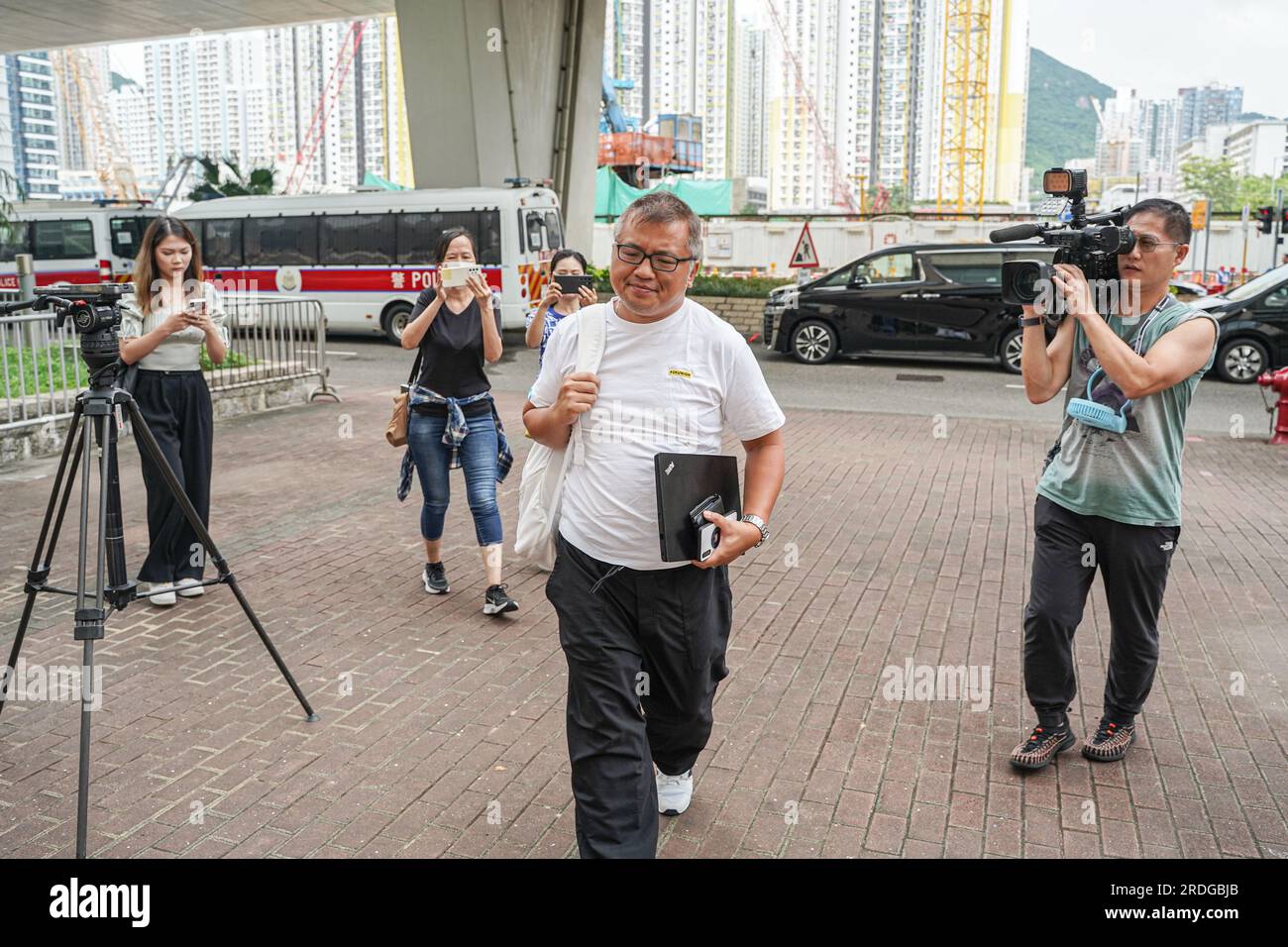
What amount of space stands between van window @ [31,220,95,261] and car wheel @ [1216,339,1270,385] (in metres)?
23.0

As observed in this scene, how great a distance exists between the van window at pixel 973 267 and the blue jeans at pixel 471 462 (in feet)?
41.4

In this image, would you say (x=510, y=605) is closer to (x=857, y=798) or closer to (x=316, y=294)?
(x=857, y=798)

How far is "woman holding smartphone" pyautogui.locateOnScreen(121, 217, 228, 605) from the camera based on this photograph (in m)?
5.54

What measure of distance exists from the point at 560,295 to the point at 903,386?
33.3 feet

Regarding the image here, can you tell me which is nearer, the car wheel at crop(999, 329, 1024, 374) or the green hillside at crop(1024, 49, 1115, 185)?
the car wheel at crop(999, 329, 1024, 374)

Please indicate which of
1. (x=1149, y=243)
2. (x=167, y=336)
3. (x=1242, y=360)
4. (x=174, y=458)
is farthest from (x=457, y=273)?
(x=1242, y=360)

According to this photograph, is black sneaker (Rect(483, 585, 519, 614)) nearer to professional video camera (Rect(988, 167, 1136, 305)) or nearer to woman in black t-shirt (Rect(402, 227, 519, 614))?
woman in black t-shirt (Rect(402, 227, 519, 614))

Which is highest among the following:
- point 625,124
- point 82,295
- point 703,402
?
point 625,124

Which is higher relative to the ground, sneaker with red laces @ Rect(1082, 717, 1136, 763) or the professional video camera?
the professional video camera

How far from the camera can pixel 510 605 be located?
573cm

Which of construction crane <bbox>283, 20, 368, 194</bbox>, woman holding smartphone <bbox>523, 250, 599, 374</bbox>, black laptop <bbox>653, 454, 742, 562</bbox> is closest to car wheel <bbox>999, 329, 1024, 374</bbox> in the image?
woman holding smartphone <bbox>523, 250, 599, 374</bbox>

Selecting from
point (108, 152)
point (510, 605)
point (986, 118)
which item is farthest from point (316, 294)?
point (108, 152)

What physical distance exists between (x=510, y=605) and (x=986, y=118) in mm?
69613
